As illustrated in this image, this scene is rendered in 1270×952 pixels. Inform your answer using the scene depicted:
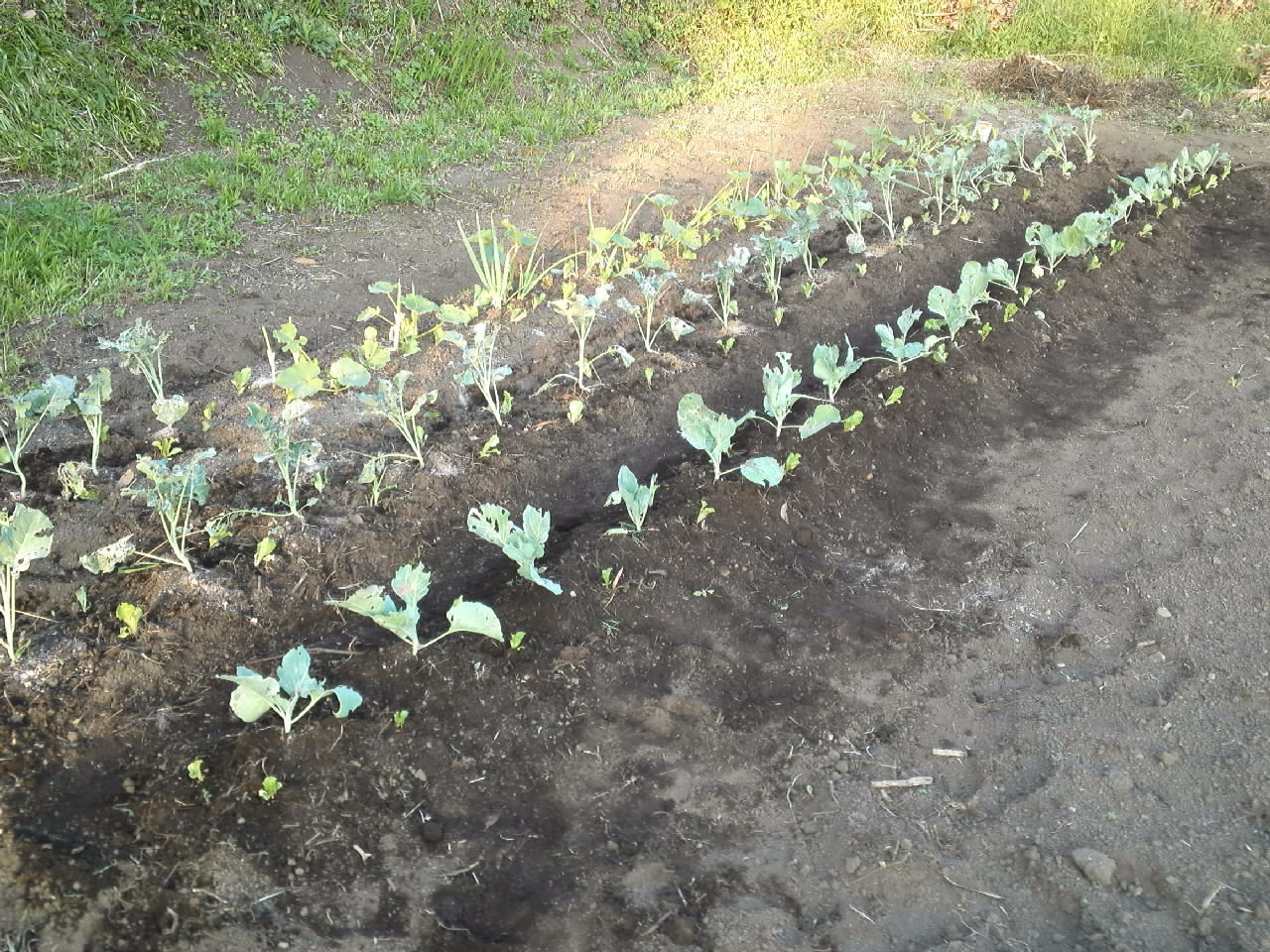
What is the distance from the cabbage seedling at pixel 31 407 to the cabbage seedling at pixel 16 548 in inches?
26.3

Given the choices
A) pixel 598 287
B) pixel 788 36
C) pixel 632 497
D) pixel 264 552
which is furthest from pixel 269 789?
pixel 788 36

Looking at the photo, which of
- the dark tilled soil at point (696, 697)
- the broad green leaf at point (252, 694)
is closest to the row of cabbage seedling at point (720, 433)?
the broad green leaf at point (252, 694)

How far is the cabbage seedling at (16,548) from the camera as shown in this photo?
257 cm

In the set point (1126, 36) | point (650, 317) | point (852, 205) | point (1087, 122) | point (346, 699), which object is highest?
point (346, 699)

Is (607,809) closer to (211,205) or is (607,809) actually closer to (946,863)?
(946,863)

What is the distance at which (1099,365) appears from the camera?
452 centimetres

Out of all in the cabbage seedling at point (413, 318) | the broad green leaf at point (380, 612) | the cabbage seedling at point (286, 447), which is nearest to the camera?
the broad green leaf at point (380, 612)

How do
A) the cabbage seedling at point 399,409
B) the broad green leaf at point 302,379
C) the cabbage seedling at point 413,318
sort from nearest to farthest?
the cabbage seedling at point 399,409, the broad green leaf at point 302,379, the cabbage seedling at point 413,318

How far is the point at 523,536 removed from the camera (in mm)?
2832

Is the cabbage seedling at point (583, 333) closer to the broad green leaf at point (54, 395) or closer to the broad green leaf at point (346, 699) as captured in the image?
the broad green leaf at point (54, 395)

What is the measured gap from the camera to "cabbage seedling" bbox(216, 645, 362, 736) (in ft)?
7.69

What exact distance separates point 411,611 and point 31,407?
5.41ft

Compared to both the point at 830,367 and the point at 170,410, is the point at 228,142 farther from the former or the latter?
the point at 830,367

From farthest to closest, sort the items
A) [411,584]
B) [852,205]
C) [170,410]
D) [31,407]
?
[852,205], [170,410], [31,407], [411,584]
